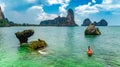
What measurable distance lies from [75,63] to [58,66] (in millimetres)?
3933

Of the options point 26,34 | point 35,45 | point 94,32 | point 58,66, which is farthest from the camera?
point 94,32

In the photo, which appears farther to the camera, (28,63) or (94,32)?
(94,32)

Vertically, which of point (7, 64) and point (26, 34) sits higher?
point (26, 34)

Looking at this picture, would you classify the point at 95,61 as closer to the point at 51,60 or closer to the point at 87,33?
the point at 51,60

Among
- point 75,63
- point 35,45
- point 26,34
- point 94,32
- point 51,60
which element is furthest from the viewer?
point 94,32

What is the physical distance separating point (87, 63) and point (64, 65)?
4.53 meters

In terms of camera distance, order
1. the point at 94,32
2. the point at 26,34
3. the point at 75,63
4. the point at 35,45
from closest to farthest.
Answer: the point at 75,63 → the point at 35,45 → the point at 26,34 → the point at 94,32

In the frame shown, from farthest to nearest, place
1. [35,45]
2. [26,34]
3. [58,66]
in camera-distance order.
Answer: [26,34] < [35,45] < [58,66]

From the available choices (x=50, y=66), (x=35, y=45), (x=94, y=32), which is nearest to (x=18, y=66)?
(x=50, y=66)

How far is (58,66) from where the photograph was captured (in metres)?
34.4

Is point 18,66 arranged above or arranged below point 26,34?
below

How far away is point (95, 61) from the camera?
1537 inches

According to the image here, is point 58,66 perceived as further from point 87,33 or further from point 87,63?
point 87,33

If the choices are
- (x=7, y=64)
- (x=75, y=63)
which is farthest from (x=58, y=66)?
(x=7, y=64)
